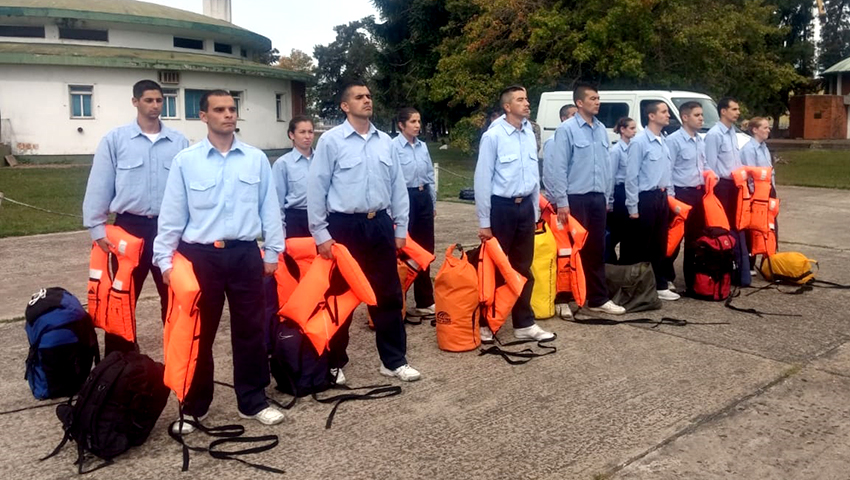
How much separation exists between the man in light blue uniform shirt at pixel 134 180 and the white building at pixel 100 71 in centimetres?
2450

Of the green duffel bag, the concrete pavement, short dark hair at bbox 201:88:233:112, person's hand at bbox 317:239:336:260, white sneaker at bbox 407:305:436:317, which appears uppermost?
short dark hair at bbox 201:88:233:112

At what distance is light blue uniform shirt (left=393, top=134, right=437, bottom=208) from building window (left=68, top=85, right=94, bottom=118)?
24.8 metres

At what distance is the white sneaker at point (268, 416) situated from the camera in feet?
15.0

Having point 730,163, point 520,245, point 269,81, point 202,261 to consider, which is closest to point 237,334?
point 202,261

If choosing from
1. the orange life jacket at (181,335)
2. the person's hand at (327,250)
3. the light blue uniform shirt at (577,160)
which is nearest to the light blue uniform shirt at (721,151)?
the light blue uniform shirt at (577,160)

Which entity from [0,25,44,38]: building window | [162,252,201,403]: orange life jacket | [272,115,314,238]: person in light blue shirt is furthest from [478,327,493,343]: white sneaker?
[0,25,44,38]: building window

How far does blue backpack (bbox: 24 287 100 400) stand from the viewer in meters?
4.93

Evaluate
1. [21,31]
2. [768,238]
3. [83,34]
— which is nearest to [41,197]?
[768,238]

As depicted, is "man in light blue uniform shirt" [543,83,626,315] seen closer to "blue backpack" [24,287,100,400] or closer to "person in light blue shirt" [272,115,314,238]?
"person in light blue shirt" [272,115,314,238]

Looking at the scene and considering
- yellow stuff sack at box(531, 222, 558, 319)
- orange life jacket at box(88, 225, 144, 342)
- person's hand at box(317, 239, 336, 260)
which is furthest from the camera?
yellow stuff sack at box(531, 222, 558, 319)

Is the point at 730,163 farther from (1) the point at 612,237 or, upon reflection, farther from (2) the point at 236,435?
(2) the point at 236,435

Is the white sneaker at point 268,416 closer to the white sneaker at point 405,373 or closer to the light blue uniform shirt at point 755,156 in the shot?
the white sneaker at point 405,373

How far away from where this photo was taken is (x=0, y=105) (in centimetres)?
2745

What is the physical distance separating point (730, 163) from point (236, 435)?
607 centimetres
